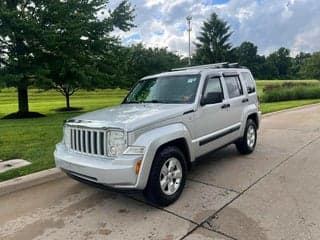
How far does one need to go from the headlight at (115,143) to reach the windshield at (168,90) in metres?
1.52

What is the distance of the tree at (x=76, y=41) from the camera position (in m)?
16.7

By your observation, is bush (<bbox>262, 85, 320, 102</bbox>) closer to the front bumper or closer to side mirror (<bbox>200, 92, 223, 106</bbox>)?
side mirror (<bbox>200, 92, 223, 106</bbox>)

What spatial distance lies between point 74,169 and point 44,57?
48.1 ft

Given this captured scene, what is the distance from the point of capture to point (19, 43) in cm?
1730

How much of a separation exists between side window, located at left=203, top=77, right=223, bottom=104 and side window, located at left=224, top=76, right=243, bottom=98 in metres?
0.40

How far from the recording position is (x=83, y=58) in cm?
1845

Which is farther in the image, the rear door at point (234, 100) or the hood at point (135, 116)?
the rear door at point (234, 100)

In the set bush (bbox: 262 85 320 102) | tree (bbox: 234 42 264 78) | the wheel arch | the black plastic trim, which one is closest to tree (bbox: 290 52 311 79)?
tree (bbox: 234 42 264 78)

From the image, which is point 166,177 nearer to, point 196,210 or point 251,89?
point 196,210

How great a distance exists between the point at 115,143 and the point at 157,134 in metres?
0.57

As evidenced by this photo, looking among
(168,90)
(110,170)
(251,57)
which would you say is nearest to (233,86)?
(168,90)

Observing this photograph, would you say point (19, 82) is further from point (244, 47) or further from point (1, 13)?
point (244, 47)

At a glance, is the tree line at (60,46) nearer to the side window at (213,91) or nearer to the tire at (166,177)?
the side window at (213,91)

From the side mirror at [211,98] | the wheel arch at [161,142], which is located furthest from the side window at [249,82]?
the wheel arch at [161,142]
